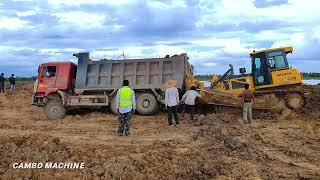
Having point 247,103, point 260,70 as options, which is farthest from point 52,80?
point 260,70

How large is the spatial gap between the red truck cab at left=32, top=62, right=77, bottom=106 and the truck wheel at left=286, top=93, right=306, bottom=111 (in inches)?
361

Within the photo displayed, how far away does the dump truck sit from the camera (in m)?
17.0

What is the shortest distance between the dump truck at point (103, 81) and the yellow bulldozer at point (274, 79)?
1.84 meters

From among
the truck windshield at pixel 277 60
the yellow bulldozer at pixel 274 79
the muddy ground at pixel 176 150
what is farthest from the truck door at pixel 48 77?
the truck windshield at pixel 277 60

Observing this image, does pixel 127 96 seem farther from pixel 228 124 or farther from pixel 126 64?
pixel 126 64

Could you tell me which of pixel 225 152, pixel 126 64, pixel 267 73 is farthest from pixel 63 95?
pixel 225 152

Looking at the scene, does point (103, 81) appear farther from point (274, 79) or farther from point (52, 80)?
point (274, 79)

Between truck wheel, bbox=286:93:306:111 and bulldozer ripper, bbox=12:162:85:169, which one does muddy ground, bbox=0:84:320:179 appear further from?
truck wheel, bbox=286:93:306:111

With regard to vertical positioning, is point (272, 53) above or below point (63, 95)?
above

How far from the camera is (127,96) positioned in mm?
11336

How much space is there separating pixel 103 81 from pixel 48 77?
2419 millimetres

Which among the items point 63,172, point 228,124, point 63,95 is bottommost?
point 63,172

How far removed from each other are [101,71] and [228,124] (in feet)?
21.3

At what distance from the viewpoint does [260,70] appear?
16625mm
